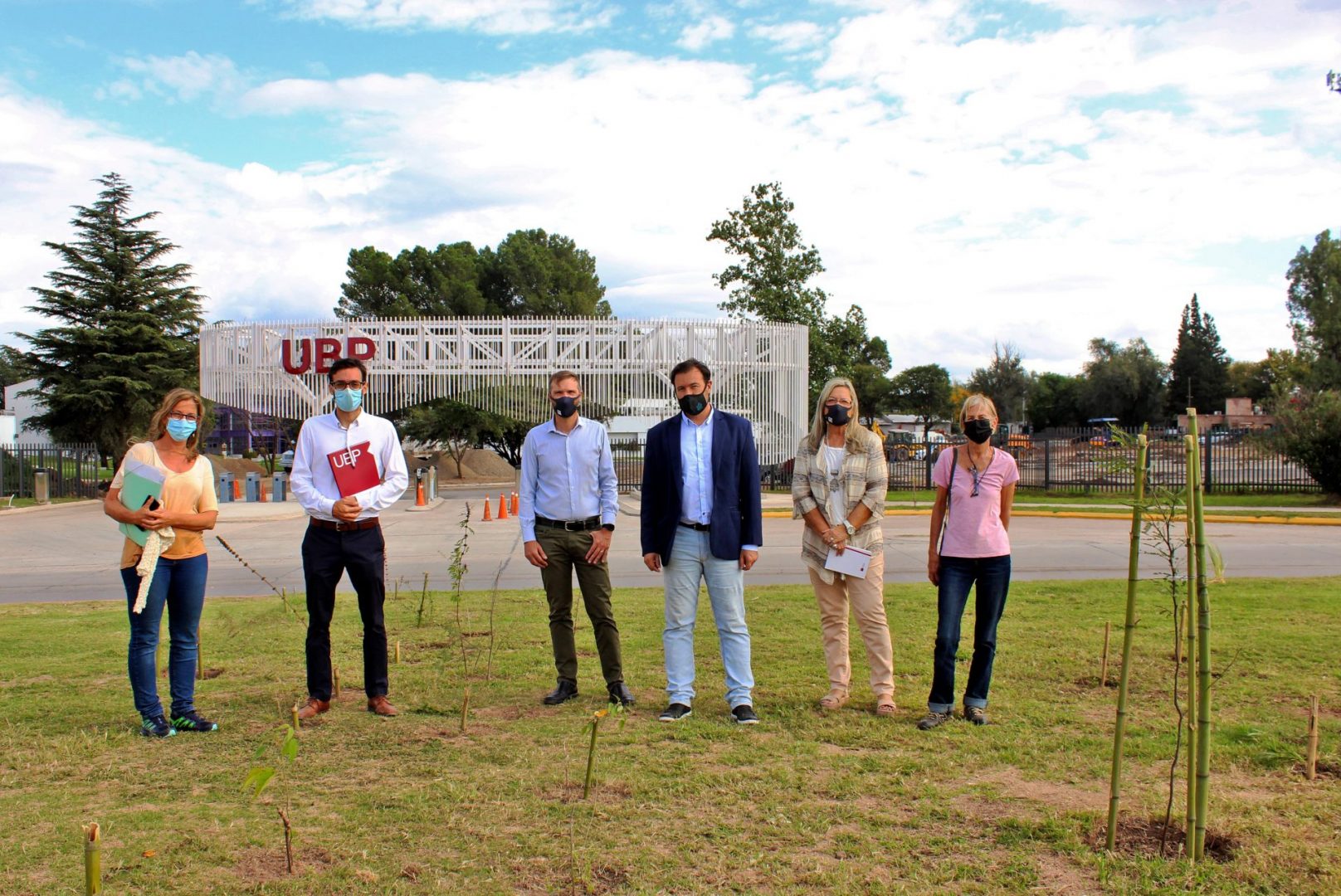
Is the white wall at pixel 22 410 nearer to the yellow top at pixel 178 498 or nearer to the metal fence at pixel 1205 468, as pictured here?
the metal fence at pixel 1205 468

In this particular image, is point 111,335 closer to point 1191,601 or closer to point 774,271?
point 774,271

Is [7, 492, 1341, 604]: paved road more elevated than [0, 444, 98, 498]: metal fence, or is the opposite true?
[0, 444, 98, 498]: metal fence

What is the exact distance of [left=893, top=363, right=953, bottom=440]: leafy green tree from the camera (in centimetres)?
9700

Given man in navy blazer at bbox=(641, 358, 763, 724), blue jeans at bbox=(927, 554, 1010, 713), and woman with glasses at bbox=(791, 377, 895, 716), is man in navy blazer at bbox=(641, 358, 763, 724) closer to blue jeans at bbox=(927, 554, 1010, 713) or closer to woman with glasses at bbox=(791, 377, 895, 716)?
woman with glasses at bbox=(791, 377, 895, 716)

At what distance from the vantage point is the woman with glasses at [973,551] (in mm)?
5414

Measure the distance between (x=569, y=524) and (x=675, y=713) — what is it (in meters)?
1.25

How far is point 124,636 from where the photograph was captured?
805cm

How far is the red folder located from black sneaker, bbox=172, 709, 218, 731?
1338mm

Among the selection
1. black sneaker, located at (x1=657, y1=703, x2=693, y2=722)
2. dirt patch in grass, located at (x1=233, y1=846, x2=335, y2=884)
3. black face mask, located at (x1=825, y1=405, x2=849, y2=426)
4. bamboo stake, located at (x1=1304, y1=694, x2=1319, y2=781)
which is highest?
black face mask, located at (x1=825, y1=405, x2=849, y2=426)

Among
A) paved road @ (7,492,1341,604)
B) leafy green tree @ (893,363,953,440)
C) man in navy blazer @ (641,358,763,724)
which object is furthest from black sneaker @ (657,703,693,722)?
leafy green tree @ (893,363,953,440)

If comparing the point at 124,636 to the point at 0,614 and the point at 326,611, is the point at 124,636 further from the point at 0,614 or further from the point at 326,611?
the point at 326,611

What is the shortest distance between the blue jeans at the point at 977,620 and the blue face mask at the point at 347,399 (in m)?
3.35

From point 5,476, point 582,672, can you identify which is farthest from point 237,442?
point 582,672

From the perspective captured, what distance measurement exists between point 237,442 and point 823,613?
71.2 m
